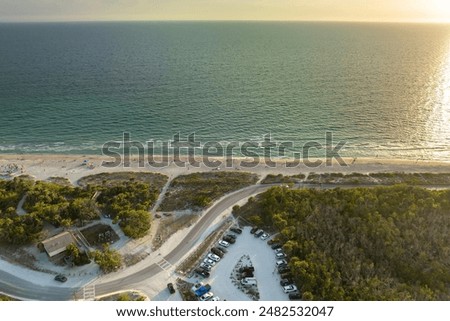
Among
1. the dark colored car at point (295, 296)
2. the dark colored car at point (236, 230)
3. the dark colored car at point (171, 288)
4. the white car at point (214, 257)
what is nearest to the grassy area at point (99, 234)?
the dark colored car at point (171, 288)

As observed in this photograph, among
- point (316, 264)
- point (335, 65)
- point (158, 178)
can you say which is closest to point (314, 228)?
point (316, 264)

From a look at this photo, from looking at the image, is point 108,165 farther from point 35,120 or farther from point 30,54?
point 30,54

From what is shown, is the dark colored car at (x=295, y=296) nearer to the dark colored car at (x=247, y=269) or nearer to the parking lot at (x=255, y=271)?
the parking lot at (x=255, y=271)

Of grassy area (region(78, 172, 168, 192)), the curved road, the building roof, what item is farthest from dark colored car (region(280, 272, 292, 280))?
grassy area (region(78, 172, 168, 192))

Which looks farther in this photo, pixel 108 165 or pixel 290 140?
pixel 290 140

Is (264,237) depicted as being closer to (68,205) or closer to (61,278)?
(61,278)

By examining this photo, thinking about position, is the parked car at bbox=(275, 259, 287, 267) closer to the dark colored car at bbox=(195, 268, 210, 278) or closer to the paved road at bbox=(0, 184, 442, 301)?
the dark colored car at bbox=(195, 268, 210, 278)
